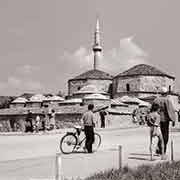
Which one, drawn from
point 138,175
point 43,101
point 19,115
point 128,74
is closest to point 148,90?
point 128,74

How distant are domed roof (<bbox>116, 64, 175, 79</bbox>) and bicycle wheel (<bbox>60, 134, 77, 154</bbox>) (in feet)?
131

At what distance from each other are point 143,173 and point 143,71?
44709 mm

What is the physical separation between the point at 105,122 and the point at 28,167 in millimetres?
23546

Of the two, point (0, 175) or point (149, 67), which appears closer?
point (0, 175)

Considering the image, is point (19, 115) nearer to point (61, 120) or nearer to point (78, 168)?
point (61, 120)

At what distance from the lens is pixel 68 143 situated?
40.1ft

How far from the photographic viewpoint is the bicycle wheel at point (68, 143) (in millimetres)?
12234

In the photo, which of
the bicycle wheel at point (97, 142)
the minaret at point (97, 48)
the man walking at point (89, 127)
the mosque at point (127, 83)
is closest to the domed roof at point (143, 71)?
the mosque at point (127, 83)

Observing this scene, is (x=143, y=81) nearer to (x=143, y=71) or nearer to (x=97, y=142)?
(x=143, y=71)

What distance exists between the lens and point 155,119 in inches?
408

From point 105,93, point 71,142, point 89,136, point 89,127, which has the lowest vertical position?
point 71,142

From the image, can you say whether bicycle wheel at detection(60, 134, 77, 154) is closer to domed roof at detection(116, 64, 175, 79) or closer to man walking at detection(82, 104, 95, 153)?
man walking at detection(82, 104, 95, 153)

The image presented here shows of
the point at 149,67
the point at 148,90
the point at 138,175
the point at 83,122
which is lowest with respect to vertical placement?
the point at 138,175

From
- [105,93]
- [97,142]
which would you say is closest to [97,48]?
[105,93]
